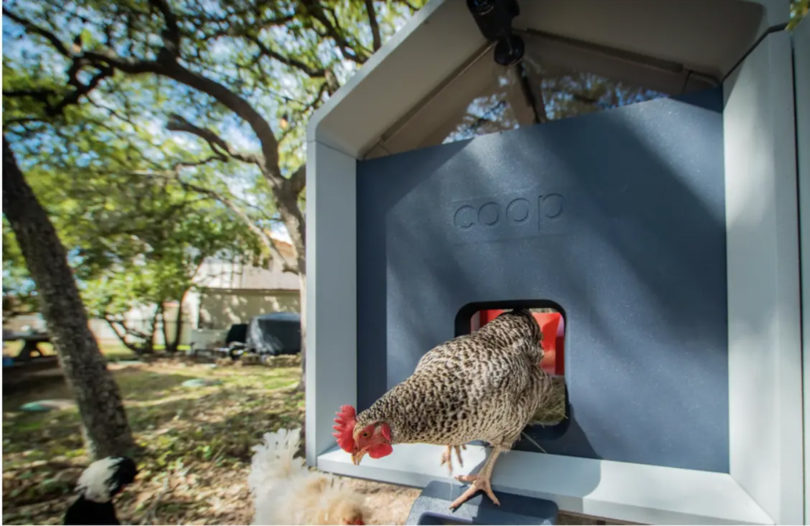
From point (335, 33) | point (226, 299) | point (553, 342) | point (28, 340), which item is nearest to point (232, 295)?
point (226, 299)

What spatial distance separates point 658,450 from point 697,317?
1.04 feet

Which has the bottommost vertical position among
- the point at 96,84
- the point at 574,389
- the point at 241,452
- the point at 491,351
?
the point at 241,452

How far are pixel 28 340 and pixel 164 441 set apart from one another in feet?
2.67

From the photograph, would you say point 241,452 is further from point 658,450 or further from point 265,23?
point 265,23

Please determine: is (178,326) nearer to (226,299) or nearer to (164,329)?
(164,329)

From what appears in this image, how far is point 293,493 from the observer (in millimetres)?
747

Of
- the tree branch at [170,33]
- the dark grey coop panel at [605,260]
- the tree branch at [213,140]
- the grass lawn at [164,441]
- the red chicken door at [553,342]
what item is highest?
the tree branch at [170,33]

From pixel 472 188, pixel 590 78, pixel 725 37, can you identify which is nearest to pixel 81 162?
pixel 472 188

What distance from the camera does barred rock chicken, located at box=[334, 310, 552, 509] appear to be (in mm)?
589

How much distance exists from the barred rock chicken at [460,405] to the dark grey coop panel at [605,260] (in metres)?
0.14

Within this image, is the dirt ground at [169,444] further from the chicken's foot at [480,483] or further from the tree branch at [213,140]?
the tree branch at [213,140]

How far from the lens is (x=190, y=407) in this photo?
1832 millimetres

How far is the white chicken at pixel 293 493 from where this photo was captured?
2.35ft

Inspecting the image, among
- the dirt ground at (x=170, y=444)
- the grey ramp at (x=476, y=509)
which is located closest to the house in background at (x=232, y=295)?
the dirt ground at (x=170, y=444)
